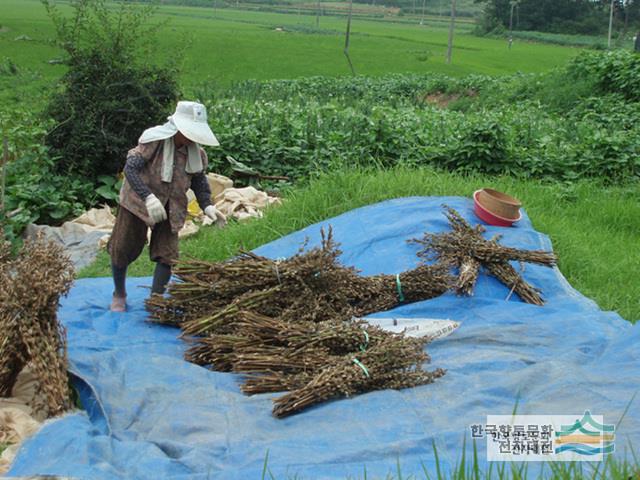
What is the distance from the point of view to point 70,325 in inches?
200

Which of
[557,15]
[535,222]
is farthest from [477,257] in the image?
[557,15]

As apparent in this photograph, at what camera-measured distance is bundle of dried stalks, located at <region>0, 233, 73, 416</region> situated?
151 inches

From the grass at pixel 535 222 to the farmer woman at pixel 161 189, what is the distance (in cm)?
77

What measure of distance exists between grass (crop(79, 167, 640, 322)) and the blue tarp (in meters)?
1.04

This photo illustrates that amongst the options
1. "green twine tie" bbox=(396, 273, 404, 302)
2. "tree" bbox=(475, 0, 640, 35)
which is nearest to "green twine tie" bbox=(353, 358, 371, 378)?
"green twine tie" bbox=(396, 273, 404, 302)

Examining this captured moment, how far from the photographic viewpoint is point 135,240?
561 cm

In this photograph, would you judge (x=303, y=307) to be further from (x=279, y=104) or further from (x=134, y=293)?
(x=279, y=104)

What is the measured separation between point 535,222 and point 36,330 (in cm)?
452

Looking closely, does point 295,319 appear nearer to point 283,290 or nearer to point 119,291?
point 283,290

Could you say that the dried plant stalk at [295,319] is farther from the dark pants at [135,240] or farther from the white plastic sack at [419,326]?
the dark pants at [135,240]

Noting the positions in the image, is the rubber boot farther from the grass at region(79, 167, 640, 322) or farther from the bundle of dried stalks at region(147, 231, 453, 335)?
Answer: the grass at region(79, 167, 640, 322)

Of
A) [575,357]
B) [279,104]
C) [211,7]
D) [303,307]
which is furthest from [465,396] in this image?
[211,7]

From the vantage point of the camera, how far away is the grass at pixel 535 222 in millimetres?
6520

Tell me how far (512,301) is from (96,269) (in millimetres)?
3807
